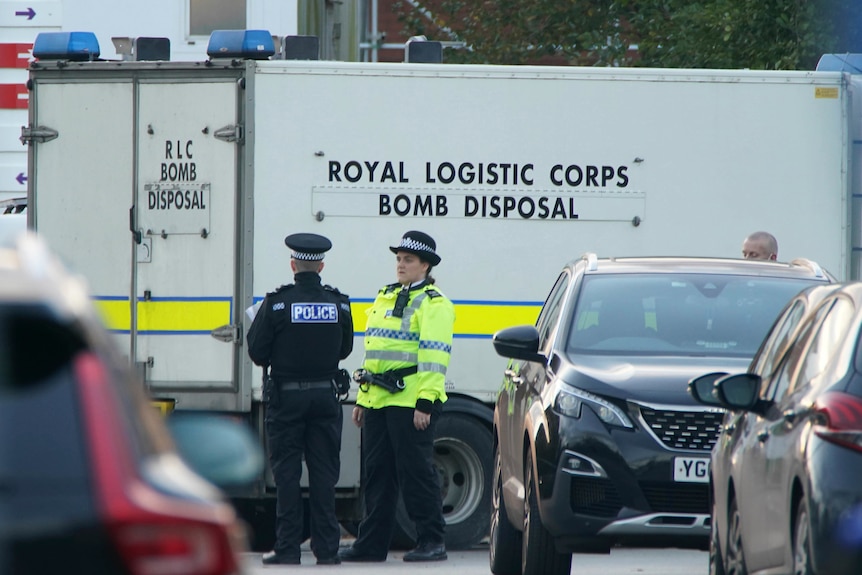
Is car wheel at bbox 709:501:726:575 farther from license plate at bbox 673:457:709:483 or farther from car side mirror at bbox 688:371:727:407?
license plate at bbox 673:457:709:483

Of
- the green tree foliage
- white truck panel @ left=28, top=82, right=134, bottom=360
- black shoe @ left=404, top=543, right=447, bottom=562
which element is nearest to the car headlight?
black shoe @ left=404, top=543, right=447, bottom=562

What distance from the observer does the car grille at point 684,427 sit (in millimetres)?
7332

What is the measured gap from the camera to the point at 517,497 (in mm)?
8156

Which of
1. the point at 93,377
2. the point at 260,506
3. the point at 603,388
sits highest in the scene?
the point at 93,377

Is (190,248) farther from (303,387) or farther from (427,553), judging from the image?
(427,553)

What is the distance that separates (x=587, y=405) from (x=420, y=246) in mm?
2488

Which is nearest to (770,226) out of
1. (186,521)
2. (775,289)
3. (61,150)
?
(775,289)

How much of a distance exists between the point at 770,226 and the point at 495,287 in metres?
1.79

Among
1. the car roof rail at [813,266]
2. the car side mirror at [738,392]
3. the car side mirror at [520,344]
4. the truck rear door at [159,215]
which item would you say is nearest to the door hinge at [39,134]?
the truck rear door at [159,215]

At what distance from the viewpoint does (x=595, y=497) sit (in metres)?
7.29

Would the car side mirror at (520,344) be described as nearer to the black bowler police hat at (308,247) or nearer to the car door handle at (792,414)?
the black bowler police hat at (308,247)

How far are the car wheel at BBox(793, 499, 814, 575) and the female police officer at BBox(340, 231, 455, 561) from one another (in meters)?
4.79

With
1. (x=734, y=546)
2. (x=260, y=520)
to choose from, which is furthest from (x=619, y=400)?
(x=260, y=520)

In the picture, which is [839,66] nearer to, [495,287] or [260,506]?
[495,287]
